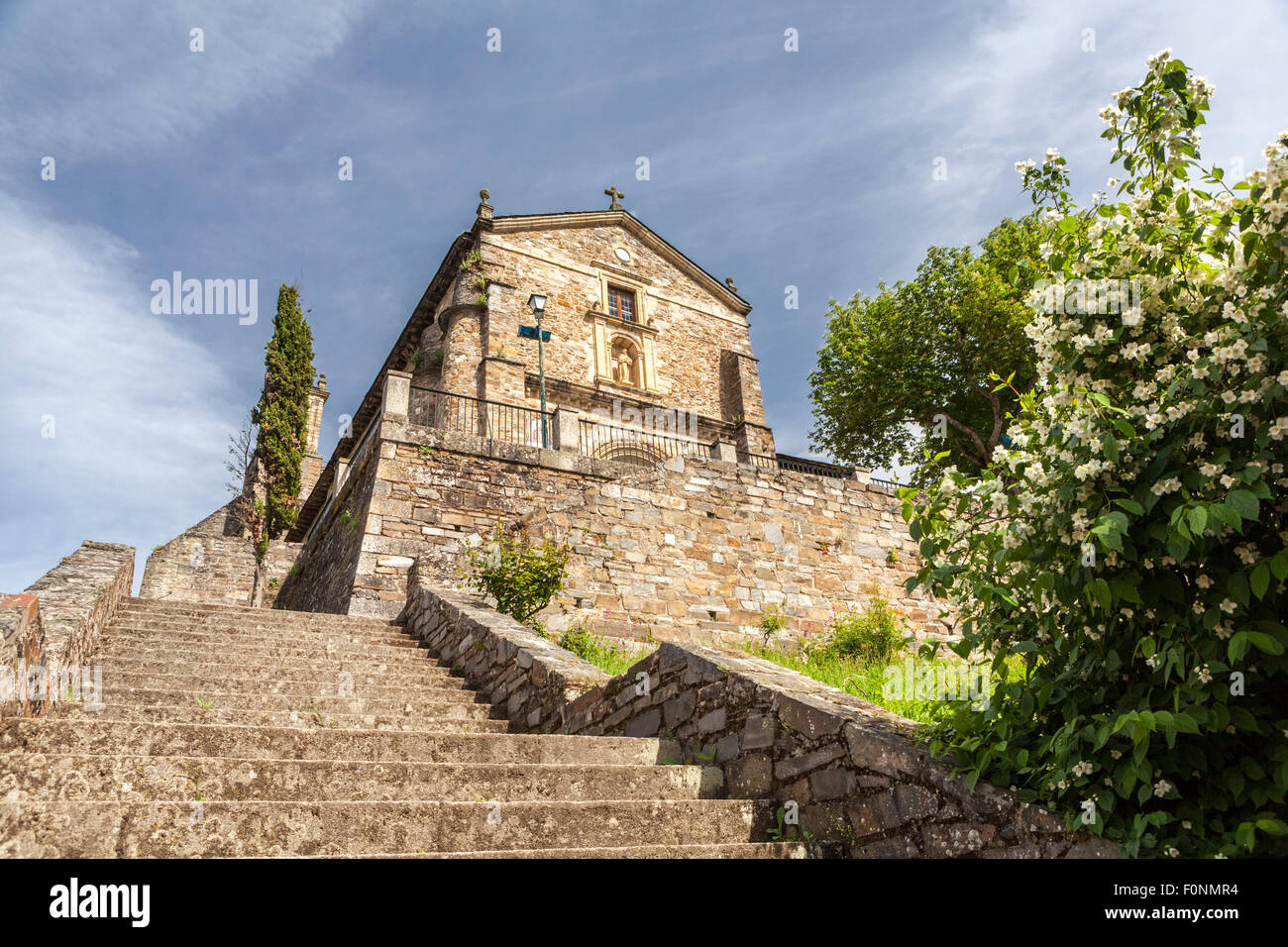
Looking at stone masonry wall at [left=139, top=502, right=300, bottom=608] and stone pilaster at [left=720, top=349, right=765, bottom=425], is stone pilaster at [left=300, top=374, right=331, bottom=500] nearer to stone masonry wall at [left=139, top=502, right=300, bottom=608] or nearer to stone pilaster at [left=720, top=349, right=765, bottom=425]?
stone masonry wall at [left=139, top=502, right=300, bottom=608]

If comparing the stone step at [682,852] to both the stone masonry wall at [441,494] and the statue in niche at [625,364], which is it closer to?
the stone masonry wall at [441,494]

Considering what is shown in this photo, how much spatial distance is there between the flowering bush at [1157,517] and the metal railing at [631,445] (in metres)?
11.6

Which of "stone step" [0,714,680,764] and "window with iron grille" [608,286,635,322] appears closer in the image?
"stone step" [0,714,680,764]

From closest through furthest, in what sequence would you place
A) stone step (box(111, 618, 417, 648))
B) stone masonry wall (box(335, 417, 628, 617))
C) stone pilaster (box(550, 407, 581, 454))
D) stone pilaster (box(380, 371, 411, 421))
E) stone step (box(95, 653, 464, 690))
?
stone step (box(95, 653, 464, 690)) < stone step (box(111, 618, 417, 648)) < stone masonry wall (box(335, 417, 628, 617)) < stone pilaster (box(380, 371, 411, 421)) < stone pilaster (box(550, 407, 581, 454))

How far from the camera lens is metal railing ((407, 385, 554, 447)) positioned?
1301cm

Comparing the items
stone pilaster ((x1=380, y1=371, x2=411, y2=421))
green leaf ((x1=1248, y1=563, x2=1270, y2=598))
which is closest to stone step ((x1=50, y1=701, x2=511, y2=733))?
green leaf ((x1=1248, y1=563, x2=1270, y2=598))

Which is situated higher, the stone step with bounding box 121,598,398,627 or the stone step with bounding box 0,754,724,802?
the stone step with bounding box 121,598,398,627

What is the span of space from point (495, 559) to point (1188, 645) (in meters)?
7.73

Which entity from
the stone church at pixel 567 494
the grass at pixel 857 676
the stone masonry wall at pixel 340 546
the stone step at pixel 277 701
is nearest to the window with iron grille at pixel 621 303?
the stone church at pixel 567 494

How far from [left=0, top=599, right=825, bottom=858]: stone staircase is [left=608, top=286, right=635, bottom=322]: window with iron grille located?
636 inches

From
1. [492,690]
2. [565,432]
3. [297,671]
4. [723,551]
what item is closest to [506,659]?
[492,690]

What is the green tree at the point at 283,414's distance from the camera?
18125 millimetres

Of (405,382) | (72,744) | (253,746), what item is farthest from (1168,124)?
(405,382)
